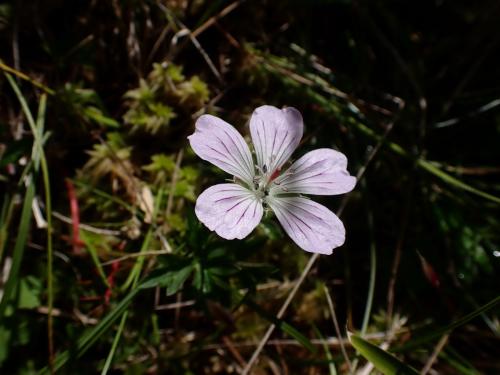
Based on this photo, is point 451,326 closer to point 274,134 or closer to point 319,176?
point 319,176

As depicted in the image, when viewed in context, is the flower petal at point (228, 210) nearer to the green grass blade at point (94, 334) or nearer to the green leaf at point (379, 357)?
the green grass blade at point (94, 334)

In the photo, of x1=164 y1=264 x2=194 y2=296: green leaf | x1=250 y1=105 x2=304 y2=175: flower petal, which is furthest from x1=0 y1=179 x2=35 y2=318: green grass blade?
x1=250 y1=105 x2=304 y2=175: flower petal

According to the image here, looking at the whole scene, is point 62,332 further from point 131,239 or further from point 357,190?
point 357,190

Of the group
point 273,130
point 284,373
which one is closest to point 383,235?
point 284,373

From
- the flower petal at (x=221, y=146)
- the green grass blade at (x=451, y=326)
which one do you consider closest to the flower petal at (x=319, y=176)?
the flower petal at (x=221, y=146)

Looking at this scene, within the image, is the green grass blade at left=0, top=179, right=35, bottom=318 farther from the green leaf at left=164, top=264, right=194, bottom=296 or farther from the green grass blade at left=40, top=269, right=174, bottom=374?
the green leaf at left=164, top=264, right=194, bottom=296

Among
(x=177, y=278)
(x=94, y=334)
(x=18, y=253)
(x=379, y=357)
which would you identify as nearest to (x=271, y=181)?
(x=177, y=278)
